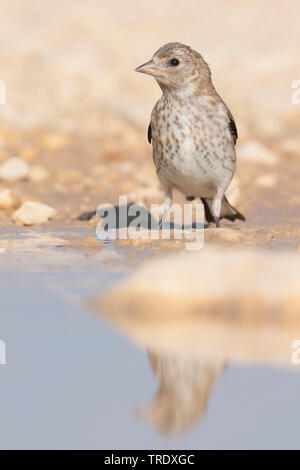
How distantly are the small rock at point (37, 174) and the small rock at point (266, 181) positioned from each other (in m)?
2.13

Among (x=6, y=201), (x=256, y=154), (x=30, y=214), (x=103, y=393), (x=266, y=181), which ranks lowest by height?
(x=103, y=393)

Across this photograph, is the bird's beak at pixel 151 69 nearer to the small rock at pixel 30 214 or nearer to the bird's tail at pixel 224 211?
the bird's tail at pixel 224 211

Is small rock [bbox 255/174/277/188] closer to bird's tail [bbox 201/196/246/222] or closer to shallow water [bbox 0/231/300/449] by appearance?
bird's tail [bbox 201/196/246/222]

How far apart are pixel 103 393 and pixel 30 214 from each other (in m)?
4.19

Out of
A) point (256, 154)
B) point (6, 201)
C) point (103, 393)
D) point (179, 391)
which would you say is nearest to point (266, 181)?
point (256, 154)

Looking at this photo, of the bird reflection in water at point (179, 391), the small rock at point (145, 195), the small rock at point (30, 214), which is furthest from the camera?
the small rock at point (145, 195)

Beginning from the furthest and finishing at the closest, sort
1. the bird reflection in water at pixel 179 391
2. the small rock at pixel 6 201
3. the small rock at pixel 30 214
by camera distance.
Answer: the small rock at pixel 6 201, the small rock at pixel 30 214, the bird reflection in water at pixel 179 391

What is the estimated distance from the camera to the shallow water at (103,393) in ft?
8.85

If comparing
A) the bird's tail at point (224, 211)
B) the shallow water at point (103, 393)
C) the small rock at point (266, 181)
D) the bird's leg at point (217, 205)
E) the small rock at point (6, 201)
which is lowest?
the shallow water at point (103, 393)

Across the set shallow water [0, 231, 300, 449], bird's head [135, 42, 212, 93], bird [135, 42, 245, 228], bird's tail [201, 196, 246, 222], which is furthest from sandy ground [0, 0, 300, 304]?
shallow water [0, 231, 300, 449]

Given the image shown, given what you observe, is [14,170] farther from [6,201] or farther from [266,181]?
[266,181]

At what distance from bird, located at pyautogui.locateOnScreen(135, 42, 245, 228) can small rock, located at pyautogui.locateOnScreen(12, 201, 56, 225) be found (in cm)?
111

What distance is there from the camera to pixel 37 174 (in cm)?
924

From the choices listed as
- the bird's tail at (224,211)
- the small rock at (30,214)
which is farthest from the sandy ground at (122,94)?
the bird's tail at (224,211)
